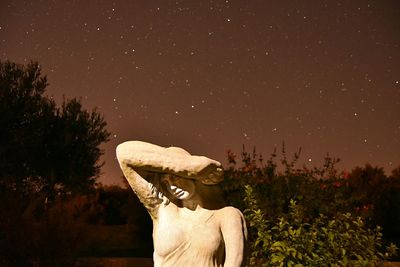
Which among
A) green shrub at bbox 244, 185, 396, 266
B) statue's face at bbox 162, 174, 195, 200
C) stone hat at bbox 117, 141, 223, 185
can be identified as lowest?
green shrub at bbox 244, 185, 396, 266

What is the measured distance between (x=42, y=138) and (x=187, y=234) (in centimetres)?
1980

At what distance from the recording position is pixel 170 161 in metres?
3.74

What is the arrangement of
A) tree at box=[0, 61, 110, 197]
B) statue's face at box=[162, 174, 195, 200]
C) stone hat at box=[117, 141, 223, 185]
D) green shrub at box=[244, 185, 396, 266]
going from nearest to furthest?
stone hat at box=[117, 141, 223, 185], statue's face at box=[162, 174, 195, 200], green shrub at box=[244, 185, 396, 266], tree at box=[0, 61, 110, 197]

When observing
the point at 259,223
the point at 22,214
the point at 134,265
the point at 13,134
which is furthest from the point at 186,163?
the point at 13,134

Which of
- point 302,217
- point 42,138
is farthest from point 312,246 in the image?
point 42,138

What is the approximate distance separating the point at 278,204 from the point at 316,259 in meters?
4.00

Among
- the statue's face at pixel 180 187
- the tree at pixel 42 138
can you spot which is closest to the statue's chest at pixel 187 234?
the statue's face at pixel 180 187

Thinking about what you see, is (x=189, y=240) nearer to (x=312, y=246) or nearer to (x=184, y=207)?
(x=184, y=207)

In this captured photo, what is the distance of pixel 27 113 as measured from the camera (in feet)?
72.4

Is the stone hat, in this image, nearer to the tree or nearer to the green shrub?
the green shrub

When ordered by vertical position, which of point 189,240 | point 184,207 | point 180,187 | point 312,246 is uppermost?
point 180,187

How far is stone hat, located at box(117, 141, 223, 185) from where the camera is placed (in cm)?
365

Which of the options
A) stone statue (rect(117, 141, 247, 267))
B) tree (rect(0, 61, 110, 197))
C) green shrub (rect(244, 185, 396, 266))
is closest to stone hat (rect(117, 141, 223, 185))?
stone statue (rect(117, 141, 247, 267))

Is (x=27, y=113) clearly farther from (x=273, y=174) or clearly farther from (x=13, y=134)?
(x=273, y=174)
